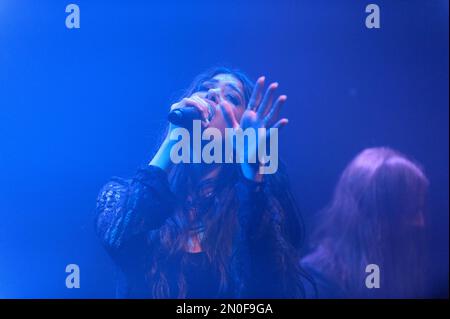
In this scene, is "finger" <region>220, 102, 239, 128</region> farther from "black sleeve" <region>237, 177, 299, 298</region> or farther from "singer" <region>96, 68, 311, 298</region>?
"black sleeve" <region>237, 177, 299, 298</region>

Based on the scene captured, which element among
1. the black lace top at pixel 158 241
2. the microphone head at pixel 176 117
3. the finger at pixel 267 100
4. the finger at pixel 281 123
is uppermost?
the finger at pixel 267 100

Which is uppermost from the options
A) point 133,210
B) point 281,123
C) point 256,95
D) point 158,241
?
point 256,95

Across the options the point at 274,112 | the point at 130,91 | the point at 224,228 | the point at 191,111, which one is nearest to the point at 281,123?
the point at 274,112

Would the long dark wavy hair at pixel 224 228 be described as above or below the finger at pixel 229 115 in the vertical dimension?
below

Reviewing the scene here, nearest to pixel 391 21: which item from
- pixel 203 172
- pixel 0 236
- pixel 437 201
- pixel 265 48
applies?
pixel 265 48

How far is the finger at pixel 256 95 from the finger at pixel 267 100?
0.07 ft

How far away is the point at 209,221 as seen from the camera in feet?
6.67

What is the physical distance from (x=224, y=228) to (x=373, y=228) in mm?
549

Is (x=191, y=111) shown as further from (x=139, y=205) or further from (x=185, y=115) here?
(x=139, y=205)

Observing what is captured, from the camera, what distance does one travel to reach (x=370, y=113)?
2.06m

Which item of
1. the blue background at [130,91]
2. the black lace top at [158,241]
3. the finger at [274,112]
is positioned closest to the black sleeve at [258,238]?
the black lace top at [158,241]

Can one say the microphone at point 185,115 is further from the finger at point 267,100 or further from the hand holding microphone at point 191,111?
the finger at point 267,100

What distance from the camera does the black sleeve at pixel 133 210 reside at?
2.01 metres

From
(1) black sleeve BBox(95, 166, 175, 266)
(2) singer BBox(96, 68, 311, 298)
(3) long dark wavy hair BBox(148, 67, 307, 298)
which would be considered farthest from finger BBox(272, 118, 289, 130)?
(1) black sleeve BBox(95, 166, 175, 266)
